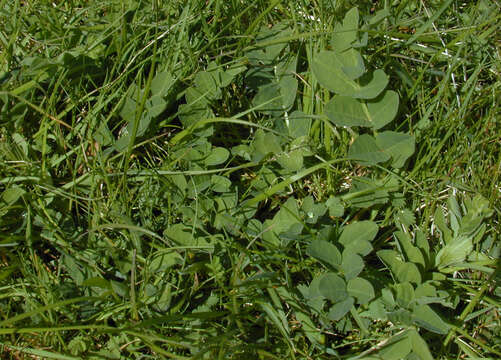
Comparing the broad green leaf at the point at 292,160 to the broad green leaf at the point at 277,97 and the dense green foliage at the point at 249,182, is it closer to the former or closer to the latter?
the dense green foliage at the point at 249,182

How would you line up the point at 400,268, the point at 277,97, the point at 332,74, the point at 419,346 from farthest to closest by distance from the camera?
the point at 277,97
the point at 332,74
the point at 400,268
the point at 419,346

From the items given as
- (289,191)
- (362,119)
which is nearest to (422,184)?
(362,119)

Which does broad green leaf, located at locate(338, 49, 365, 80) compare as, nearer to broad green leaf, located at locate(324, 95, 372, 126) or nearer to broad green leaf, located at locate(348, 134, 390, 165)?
broad green leaf, located at locate(324, 95, 372, 126)

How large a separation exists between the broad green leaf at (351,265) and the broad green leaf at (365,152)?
1.12 ft

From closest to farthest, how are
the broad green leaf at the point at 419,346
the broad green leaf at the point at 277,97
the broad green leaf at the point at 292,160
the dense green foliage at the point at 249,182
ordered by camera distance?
the broad green leaf at the point at 419,346 → the dense green foliage at the point at 249,182 → the broad green leaf at the point at 292,160 → the broad green leaf at the point at 277,97

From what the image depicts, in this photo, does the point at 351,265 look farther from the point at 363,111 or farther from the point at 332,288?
the point at 363,111

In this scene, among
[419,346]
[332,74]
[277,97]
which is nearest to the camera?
[419,346]

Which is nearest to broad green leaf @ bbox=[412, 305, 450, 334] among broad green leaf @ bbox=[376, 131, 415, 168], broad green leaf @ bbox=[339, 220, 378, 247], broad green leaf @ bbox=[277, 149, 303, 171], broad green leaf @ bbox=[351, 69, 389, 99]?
broad green leaf @ bbox=[339, 220, 378, 247]

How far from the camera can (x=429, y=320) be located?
1.67 m

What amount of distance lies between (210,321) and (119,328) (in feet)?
1.05

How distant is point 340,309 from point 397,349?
0.23 m

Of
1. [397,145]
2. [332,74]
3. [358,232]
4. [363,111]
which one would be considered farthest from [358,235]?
[332,74]

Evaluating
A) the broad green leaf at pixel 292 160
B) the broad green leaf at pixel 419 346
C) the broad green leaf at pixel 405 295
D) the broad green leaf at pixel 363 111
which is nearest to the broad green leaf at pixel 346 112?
the broad green leaf at pixel 363 111

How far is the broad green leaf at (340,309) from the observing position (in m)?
1.69
